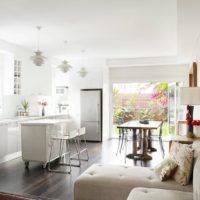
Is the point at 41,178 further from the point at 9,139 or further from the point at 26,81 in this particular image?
the point at 26,81

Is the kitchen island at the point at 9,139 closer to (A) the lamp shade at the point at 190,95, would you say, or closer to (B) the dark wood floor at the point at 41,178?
(B) the dark wood floor at the point at 41,178

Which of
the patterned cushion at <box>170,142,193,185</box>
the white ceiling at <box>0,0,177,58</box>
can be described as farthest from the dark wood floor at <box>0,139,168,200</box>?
the white ceiling at <box>0,0,177,58</box>

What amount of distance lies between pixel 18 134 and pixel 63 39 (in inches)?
103

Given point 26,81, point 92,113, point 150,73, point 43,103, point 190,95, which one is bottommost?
point 92,113

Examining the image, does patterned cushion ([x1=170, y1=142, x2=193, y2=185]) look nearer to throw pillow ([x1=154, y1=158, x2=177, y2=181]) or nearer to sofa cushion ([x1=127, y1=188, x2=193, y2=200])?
throw pillow ([x1=154, y1=158, x2=177, y2=181])

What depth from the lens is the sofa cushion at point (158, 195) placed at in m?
2.25

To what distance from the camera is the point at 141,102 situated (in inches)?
372

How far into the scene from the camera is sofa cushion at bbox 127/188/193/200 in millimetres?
2250

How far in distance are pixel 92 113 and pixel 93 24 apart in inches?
166

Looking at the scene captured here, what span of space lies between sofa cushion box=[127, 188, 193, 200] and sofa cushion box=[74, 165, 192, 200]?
0.21 meters

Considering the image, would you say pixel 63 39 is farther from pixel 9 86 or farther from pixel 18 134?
pixel 18 134

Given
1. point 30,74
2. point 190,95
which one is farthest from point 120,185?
point 30,74

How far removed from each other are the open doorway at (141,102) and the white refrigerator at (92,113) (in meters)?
0.90

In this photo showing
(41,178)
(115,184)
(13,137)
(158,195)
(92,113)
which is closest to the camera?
(158,195)
